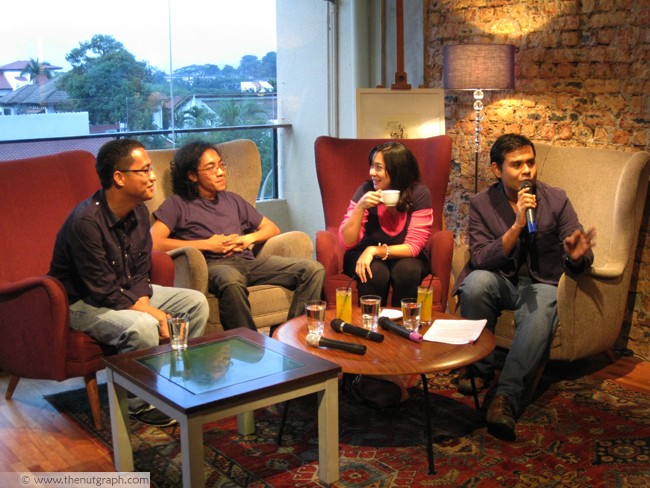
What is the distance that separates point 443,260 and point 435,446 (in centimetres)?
104

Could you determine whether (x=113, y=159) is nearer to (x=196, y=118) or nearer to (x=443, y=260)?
(x=443, y=260)

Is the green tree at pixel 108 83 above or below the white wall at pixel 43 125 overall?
above

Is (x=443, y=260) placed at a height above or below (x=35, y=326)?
above

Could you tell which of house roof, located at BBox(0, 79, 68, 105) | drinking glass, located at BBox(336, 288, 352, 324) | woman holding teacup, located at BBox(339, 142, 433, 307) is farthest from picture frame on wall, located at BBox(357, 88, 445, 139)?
drinking glass, located at BBox(336, 288, 352, 324)

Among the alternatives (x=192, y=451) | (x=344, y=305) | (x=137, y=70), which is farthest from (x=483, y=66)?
(x=192, y=451)

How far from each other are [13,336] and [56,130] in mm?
1729

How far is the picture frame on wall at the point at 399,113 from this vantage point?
480 cm

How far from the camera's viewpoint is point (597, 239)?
391 centimetres

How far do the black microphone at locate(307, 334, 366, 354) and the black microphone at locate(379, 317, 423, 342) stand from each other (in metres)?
0.21

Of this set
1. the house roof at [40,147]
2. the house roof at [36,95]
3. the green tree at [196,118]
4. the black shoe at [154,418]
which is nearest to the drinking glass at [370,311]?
the black shoe at [154,418]

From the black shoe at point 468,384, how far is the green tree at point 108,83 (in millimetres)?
2649

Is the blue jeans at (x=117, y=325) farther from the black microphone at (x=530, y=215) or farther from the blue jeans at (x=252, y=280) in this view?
the black microphone at (x=530, y=215)

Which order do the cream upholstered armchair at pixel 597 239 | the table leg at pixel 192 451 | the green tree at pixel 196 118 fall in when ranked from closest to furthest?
the table leg at pixel 192 451 < the cream upholstered armchair at pixel 597 239 < the green tree at pixel 196 118

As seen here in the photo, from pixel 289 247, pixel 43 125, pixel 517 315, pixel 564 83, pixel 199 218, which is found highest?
pixel 564 83
